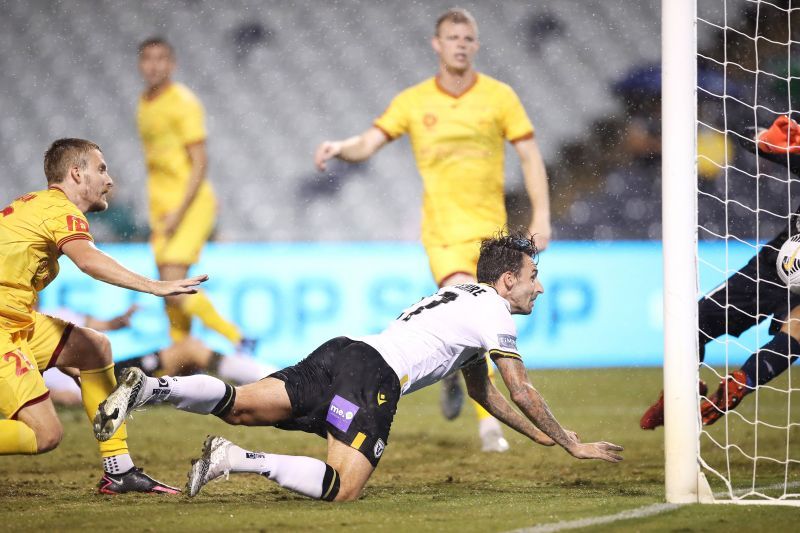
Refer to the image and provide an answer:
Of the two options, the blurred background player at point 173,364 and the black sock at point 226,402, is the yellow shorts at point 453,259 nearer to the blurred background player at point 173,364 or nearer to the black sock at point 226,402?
the blurred background player at point 173,364

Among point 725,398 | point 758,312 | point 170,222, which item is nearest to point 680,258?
point 725,398

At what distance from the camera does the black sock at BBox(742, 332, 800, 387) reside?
4.74 meters

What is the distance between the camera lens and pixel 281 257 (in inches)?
360

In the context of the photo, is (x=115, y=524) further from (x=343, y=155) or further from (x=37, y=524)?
(x=343, y=155)

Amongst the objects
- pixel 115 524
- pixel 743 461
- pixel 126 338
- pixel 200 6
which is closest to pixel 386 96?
pixel 200 6

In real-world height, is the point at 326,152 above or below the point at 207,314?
above

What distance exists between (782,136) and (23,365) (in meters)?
3.25

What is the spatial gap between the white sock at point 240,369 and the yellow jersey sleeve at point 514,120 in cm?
233

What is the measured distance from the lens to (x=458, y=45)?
7.05m

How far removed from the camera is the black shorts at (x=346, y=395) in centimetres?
401

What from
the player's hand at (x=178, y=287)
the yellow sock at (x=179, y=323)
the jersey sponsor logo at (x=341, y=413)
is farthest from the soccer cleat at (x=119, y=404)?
the yellow sock at (x=179, y=323)

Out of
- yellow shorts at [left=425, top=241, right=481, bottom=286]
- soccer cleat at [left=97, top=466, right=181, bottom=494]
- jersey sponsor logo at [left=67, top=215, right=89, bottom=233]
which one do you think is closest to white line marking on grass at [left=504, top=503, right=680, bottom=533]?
soccer cleat at [left=97, top=466, right=181, bottom=494]

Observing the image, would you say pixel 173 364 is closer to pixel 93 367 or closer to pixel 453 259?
pixel 453 259

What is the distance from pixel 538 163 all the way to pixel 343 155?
4.04 ft
